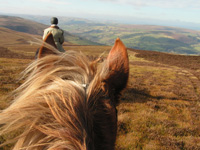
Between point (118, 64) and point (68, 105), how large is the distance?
0.56 m

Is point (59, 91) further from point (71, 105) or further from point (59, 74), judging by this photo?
point (59, 74)

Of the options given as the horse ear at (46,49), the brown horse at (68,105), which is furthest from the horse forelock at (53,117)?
the horse ear at (46,49)

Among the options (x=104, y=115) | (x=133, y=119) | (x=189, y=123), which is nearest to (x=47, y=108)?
(x=104, y=115)

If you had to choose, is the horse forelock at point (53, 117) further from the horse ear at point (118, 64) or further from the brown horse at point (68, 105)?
the horse ear at point (118, 64)

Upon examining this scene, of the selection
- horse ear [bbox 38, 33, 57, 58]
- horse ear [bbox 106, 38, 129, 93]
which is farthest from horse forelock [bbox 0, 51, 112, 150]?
horse ear [bbox 38, 33, 57, 58]

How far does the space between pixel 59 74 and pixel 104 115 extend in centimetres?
53

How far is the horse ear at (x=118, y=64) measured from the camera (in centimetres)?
127

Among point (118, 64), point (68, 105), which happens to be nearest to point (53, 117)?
point (68, 105)

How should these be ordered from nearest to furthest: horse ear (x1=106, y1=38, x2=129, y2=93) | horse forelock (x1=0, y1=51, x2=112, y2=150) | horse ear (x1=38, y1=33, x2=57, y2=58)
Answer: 1. horse forelock (x1=0, y1=51, x2=112, y2=150)
2. horse ear (x1=106, y1=38, x2=129, y2=93)
3. horse ear (x1=38, y1=33, x2=57, y2=58)

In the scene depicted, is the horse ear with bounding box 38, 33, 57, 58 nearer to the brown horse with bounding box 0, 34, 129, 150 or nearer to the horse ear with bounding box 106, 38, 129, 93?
the brown horse with bounding box 0, 34, 129, 150

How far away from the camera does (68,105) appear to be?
974 millimetres

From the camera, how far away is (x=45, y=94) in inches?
39.3

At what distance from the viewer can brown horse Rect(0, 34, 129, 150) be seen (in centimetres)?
90

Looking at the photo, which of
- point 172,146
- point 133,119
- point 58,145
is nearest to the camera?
point 58,145
